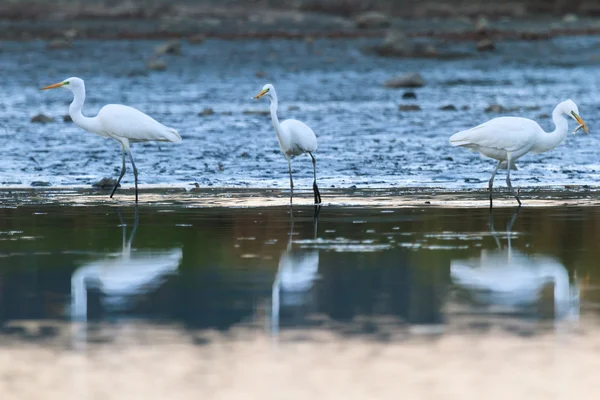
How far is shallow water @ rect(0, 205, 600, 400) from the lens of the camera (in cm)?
615

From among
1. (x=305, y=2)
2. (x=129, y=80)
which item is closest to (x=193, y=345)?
(x=129, y=80)

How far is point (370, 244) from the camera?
10.3m

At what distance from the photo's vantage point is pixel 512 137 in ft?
45.0

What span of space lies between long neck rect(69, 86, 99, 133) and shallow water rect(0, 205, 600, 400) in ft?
12.4

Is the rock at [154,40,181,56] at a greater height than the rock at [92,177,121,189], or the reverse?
the rock at [154,40,181,56]

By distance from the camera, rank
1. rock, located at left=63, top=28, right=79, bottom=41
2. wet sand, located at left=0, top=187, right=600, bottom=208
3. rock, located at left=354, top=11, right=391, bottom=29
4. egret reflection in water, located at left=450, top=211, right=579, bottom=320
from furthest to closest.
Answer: rock, located at left=354, top=11, right=391, bottom=29, rock, located at left=63, top=28, right=79, bottom=41, wet sand, located at left=0, top=187, right=600, bottom=208, egret reflection in water, located at left=450, top=211, right=579, bottom=320

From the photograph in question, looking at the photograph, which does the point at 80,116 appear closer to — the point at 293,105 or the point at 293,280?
the point at 293,280

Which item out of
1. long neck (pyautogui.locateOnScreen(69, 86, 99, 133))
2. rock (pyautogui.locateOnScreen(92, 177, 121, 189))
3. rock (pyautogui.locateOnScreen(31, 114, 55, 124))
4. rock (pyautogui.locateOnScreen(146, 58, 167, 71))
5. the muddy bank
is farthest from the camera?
the muddy bank

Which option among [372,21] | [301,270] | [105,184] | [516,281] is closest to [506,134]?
[105,184]

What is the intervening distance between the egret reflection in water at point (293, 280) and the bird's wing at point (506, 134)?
13.1 feet

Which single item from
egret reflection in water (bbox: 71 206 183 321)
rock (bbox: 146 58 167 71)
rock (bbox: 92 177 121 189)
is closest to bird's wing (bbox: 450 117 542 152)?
rock (bbox: 92 177 121 189)

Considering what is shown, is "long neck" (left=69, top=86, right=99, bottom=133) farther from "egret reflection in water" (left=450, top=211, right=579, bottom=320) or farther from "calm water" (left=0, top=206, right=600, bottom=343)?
"egret reflection in water" (left=450, top=211, right=579, bottom=320)

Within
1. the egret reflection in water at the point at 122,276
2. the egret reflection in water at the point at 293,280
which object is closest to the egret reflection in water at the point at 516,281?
the egret reflection in water at the point at 293,280

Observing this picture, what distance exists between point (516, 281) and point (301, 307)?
61.2 inches
